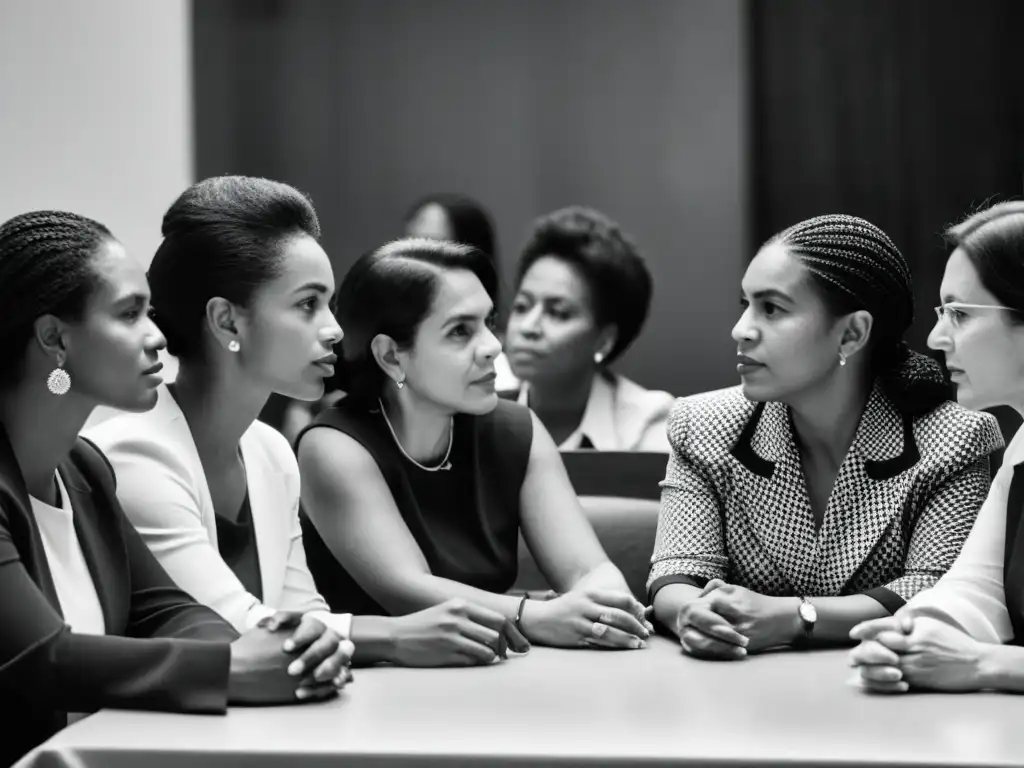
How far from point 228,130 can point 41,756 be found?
379 centimetres

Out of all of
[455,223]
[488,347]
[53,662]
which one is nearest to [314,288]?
[488,347]

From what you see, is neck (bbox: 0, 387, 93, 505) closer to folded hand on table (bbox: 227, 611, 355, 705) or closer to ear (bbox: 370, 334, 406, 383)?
folded hand on table (bbox: 227, 611, 355, 705)

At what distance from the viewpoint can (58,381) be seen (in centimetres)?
174

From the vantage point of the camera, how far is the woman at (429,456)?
2.29 meters

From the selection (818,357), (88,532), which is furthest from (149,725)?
(818,357)

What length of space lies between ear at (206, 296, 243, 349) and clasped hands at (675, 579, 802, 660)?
2.81 feet

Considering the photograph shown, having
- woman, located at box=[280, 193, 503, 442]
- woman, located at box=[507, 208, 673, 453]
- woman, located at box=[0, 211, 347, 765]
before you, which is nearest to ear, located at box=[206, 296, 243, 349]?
woman, located at box=[0, 211, 347, 765]

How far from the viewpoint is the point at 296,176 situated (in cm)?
482

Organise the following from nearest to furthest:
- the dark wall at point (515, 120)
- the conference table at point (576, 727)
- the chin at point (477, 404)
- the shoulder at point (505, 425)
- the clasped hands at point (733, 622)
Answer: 1. the conference table at point (576, 727)
2. the clasped hands at point (733, 622)
3. the chin at point (477, 404)
4. the shoulder at point (505, 425)
5. the dark wall at point (515, 120)

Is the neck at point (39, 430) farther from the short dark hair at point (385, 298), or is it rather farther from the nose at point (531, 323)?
the nose at point (531, 323)

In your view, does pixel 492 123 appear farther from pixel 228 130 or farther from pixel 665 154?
pixel 228 130

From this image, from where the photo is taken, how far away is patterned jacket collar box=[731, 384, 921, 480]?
2217 mm

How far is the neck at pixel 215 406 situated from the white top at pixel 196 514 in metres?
0.03

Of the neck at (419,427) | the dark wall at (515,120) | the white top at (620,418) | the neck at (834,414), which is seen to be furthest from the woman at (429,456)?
the dark wall at (515,120)
